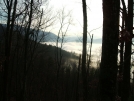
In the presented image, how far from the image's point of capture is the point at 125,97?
921cm

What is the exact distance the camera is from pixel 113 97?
3574 mm

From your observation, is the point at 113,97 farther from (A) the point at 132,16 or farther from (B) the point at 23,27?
(B) the point at 23,27

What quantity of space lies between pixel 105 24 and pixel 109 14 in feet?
0.64

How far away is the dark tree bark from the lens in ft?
11.7

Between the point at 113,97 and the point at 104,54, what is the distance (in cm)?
79

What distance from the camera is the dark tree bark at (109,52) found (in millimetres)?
3562

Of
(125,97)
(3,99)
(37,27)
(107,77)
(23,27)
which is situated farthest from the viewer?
(23,27)

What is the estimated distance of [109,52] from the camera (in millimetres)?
3605

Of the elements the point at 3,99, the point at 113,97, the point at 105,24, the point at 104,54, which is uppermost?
the point at 105,24

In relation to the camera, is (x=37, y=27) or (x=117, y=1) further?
(x=37, y=27)

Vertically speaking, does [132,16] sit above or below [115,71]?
above

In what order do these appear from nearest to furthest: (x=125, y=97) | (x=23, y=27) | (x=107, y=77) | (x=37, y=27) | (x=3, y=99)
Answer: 1. (x=107, y=77)
2. (x=125, y=97)
3. (x=3, y=99)
4. (x=37, y=27)
5. (x=23, y=27)

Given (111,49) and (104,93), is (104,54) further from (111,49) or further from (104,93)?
(104,93)

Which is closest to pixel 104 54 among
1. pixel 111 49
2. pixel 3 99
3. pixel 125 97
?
pixel 111 49
